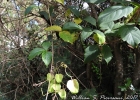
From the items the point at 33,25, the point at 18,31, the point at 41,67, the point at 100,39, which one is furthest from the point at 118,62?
the point at 33,25

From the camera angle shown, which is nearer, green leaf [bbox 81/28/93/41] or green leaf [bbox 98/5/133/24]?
green leaf [bbox 98/5/133/24]

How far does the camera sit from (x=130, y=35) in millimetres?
692

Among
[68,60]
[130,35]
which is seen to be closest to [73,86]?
[130,35]

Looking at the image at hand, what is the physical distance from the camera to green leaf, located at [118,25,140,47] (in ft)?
2.25

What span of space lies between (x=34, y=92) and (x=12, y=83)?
0.64 ft

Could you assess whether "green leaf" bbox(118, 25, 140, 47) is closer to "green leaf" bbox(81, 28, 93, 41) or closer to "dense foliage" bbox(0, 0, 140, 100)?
"green leaf" bbox(81, 28, 93, 41)

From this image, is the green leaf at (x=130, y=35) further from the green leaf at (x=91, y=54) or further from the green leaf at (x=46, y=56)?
the green leaf at (x=46, y=56)

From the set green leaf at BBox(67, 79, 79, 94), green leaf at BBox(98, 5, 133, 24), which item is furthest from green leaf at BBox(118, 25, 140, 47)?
green leaf at BBox(67, 79, 79, 94)

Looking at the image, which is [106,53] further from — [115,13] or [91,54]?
[115,13]

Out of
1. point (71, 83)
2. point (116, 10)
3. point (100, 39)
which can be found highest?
point (116, 10)

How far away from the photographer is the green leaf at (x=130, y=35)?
69 centimetres

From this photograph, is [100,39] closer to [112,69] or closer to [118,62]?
[118,62]

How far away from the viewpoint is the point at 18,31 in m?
1.35

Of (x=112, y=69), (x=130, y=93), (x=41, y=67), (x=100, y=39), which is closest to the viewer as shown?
(x=100, y=39)
